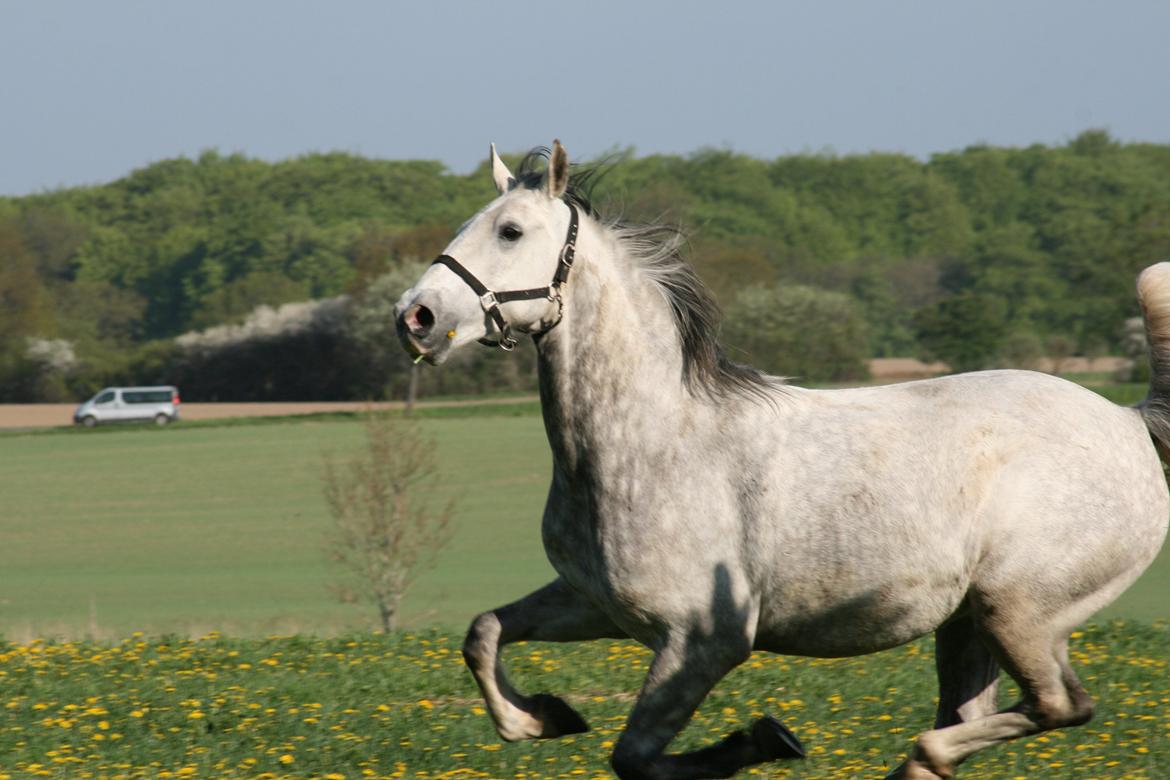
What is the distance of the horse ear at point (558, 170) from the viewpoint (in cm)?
466

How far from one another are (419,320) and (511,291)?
1.13 ft

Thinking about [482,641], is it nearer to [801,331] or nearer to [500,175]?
[500,175]

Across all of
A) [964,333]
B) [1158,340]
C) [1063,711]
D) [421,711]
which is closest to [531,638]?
[1063,711]

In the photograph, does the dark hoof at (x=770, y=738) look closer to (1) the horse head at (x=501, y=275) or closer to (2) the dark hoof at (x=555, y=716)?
(2) the dark hoof at (x=555, y=716)

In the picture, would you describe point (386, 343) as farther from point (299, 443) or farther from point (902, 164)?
point (902, 164)

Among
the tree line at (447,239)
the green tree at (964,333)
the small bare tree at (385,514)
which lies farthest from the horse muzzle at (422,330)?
the green tree at (964,333)

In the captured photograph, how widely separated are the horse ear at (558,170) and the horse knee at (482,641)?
A: 1487 millimetres

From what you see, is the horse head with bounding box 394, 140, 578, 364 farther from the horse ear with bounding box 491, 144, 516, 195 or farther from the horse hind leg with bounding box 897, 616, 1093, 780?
the horse hind leg with bounding box 897, 616, 1093, 780

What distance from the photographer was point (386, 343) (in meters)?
66.6

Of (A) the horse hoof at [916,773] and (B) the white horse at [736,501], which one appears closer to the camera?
(B) the white horse at [736,501]

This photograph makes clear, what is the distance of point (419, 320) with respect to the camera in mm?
4477

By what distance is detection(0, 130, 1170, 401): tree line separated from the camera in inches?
2689

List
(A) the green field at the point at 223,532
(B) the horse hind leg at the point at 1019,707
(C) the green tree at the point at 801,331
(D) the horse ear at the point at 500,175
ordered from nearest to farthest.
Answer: (B) the horse hind leg at the point at 1019,707
(D) the horse ear at the point at 500,175
(A) the green field at the point at 223,532
(C) the green tree at the point at 801,331

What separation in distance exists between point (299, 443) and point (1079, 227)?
230ft
